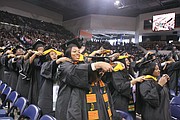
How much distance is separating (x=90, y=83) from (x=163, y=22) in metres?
15.7

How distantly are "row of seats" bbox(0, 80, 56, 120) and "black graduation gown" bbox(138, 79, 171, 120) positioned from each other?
123cm

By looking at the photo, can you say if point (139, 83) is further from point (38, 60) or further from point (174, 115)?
point (38, 60)

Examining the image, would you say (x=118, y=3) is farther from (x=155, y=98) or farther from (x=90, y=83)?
(x=90, y=83)

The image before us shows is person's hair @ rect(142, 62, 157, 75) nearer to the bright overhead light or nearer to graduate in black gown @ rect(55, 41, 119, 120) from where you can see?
graduate in black gown @ rect(55, 41, 119, 120)

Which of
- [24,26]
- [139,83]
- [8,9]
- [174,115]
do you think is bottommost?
[174,115]

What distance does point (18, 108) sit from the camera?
278cm

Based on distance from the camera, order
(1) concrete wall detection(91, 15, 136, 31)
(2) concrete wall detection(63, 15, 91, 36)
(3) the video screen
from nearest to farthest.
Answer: (3) the video screen, (1) concrete wall detection(91, 15, 136, 31), (2) concrete wall detection(63, 15, 91, 36)

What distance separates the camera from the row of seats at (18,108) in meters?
2.33

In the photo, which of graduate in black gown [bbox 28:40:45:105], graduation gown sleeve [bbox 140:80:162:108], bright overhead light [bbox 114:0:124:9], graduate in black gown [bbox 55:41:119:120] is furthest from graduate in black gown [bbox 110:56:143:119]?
bright overhead light [bbox 114:0:124:9]

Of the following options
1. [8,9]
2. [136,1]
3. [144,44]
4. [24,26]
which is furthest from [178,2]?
[8,9]

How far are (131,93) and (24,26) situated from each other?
14.5 metres

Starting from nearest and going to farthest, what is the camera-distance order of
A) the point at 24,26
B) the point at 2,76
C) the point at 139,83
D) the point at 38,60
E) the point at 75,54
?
the point at 75,54 → the point at 139,83 → the point at 38,60 → the point at 2,76 → the point at 24,26

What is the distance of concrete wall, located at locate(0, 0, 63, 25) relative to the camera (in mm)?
16094

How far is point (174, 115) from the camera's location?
2.94m
